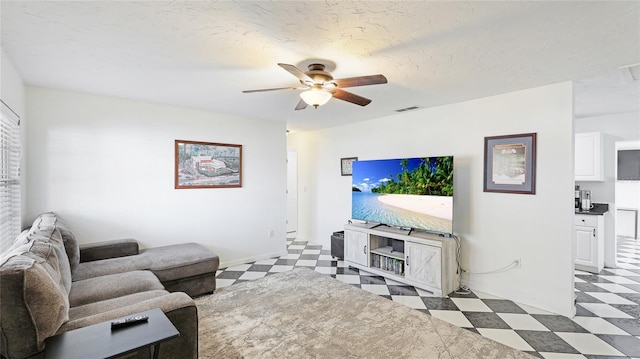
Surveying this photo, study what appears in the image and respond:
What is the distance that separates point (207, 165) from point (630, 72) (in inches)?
183

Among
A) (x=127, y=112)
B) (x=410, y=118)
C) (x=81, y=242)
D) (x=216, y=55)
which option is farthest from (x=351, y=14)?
(x=81, y=242)

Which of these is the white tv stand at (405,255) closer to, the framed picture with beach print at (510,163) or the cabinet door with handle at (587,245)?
the framed picture with beach print at (510,163)

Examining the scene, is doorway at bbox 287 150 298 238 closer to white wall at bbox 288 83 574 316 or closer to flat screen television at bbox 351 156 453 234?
flat screen television at bbox 351 156 453 234

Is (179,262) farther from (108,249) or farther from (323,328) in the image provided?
(323,328)

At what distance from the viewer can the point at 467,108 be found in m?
3.48

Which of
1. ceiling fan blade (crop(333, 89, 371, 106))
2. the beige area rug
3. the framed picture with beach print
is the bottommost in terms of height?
the beige area rug

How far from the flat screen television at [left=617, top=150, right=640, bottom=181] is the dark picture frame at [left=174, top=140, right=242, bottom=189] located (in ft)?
23.0

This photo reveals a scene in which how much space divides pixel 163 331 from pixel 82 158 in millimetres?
2898

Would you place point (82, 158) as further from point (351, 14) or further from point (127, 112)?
point (351, 14)

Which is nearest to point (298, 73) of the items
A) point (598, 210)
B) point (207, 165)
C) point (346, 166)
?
point (207, 165)

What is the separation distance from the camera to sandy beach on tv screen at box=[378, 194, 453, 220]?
3.32 metres

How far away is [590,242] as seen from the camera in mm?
3904

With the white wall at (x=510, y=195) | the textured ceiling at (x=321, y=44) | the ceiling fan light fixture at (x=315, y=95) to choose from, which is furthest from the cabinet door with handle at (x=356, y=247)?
the ceiling fan light fixture at (x=315, y=95)

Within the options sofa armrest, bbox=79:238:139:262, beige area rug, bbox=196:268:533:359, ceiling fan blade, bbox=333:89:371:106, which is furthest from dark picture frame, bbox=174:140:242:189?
ceiling fan blade, bbox=333:89:371:106
